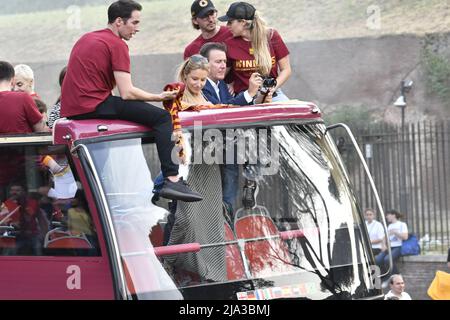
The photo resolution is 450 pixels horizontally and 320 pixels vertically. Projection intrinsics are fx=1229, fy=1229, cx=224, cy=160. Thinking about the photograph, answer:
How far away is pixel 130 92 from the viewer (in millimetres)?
7863

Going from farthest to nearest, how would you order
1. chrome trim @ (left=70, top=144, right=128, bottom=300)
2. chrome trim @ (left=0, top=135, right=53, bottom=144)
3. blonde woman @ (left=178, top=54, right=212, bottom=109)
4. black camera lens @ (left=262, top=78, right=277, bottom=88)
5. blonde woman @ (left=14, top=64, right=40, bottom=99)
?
blonde woman @ (left=14, top=64, right=40, bottom=99), black camera lens @ (left=262, top=78, right=277, bottom=88), blonde woman @ (left=178, top=54, right=212, bottom=109), chrome trim @ (left=0, top=135, right=53, bottom=144), chrome trim @ (left=70, top=144, right=128, bottom=300)

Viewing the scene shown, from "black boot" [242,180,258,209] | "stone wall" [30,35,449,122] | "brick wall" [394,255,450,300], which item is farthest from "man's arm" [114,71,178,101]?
"stone wall" [30,35,449,122]

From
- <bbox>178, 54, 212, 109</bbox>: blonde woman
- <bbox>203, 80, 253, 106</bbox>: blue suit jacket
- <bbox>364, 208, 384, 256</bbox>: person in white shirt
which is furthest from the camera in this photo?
<bbox>364, 208, 384, 256</bbox>: person in white shirt

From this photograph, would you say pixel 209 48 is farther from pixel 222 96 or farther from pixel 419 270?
pixel 419 270

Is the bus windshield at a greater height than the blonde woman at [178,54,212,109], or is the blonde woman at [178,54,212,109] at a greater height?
the blonde woman at [178,54,212,109]

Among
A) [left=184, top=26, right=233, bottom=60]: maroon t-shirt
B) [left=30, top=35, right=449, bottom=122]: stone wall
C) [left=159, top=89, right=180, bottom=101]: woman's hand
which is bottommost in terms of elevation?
[left=159, top=89, right=180, bottom=101]: woman's hand

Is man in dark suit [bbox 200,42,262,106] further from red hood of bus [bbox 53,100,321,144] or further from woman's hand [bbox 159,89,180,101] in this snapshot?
woman's hand [bbox 159,89,180,101]

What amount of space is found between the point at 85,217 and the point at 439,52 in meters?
24.7

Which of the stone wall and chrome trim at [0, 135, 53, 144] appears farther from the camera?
the stone wall

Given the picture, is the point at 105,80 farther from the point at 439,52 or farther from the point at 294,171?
the point at 439,52

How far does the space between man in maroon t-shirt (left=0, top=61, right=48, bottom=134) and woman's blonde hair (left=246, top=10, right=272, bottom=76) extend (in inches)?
66.8

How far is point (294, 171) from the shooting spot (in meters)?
8.23

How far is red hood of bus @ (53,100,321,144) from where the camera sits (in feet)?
25.2
